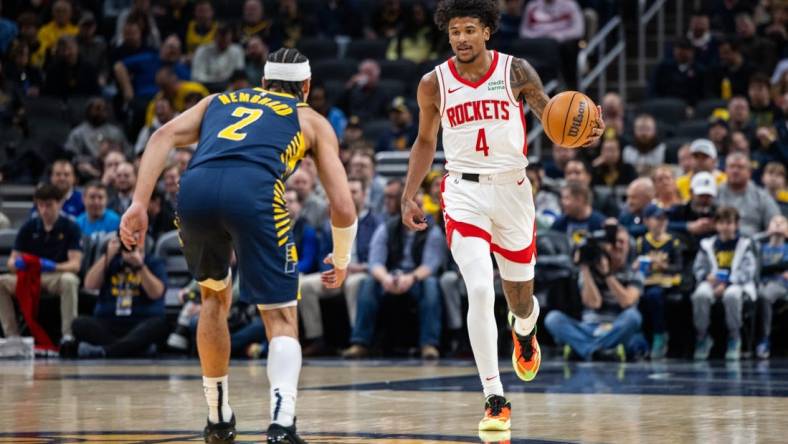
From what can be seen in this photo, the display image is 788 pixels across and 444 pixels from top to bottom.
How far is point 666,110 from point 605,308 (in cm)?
447

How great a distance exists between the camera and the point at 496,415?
22.1 feet

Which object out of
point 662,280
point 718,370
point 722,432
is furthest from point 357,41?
point 722,432

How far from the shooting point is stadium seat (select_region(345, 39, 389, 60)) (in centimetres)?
1802

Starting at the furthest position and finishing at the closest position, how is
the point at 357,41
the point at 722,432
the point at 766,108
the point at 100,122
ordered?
the point at 357,41 → the point at 100,122 → the point at 766,108 → the point at 722,432

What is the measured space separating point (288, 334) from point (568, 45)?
1186cm

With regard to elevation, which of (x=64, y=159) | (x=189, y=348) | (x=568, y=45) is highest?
(x=568, y=45)

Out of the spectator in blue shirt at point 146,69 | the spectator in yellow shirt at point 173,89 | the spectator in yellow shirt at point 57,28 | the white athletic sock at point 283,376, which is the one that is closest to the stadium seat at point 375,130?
the spectator in yellow shirt at point 173,89

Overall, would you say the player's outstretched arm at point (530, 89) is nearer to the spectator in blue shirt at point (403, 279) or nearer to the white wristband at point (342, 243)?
the white wristband at point (342, 243)

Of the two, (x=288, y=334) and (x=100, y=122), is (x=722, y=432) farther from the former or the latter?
(x=100, y=122)

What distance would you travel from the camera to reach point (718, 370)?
1095cm

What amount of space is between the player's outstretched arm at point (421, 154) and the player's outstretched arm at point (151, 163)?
171 cm

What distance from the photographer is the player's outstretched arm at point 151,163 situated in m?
5.82

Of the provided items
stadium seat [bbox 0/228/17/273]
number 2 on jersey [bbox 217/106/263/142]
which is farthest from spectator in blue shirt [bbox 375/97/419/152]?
number 2 on jersey [bbox 217/106/263/142]

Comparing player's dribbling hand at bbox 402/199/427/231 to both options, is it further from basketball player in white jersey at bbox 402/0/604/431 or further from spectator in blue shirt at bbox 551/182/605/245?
spectator in blue shirt at bbox 551/182/605/245
